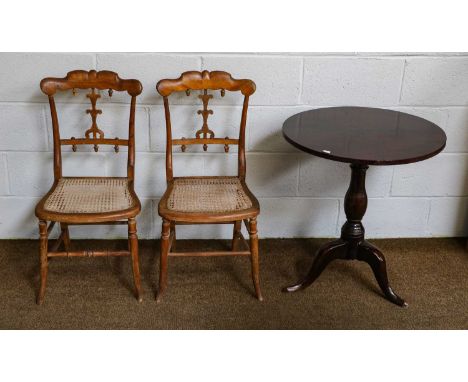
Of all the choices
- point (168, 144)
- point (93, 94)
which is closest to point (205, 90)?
point (168, 144)

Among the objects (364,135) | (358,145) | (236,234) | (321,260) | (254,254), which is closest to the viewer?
(358,145)

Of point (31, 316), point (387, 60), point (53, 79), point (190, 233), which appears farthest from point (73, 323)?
point (387, 60)

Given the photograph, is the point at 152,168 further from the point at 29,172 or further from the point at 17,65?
the point at 17,65

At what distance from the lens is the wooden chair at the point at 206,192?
8.43ft

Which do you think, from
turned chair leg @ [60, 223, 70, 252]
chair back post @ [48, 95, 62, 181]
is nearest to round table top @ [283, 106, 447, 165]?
chair back post @ [48, 95, 62, 181]

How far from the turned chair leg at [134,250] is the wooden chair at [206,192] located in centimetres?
11

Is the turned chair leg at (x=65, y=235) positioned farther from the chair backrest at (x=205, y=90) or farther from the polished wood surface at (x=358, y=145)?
the polished wood surface at (x=358, y=145)

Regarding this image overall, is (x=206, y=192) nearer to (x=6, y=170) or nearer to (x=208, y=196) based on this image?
(x=208, y=196)

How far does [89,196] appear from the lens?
8.98 ft

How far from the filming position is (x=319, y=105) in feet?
9.97

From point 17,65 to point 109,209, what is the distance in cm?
95

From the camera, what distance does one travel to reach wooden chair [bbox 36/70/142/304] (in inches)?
102

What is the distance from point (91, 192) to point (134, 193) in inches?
8.2

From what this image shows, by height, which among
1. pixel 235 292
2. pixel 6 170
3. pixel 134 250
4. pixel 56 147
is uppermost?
pixel 56 147
